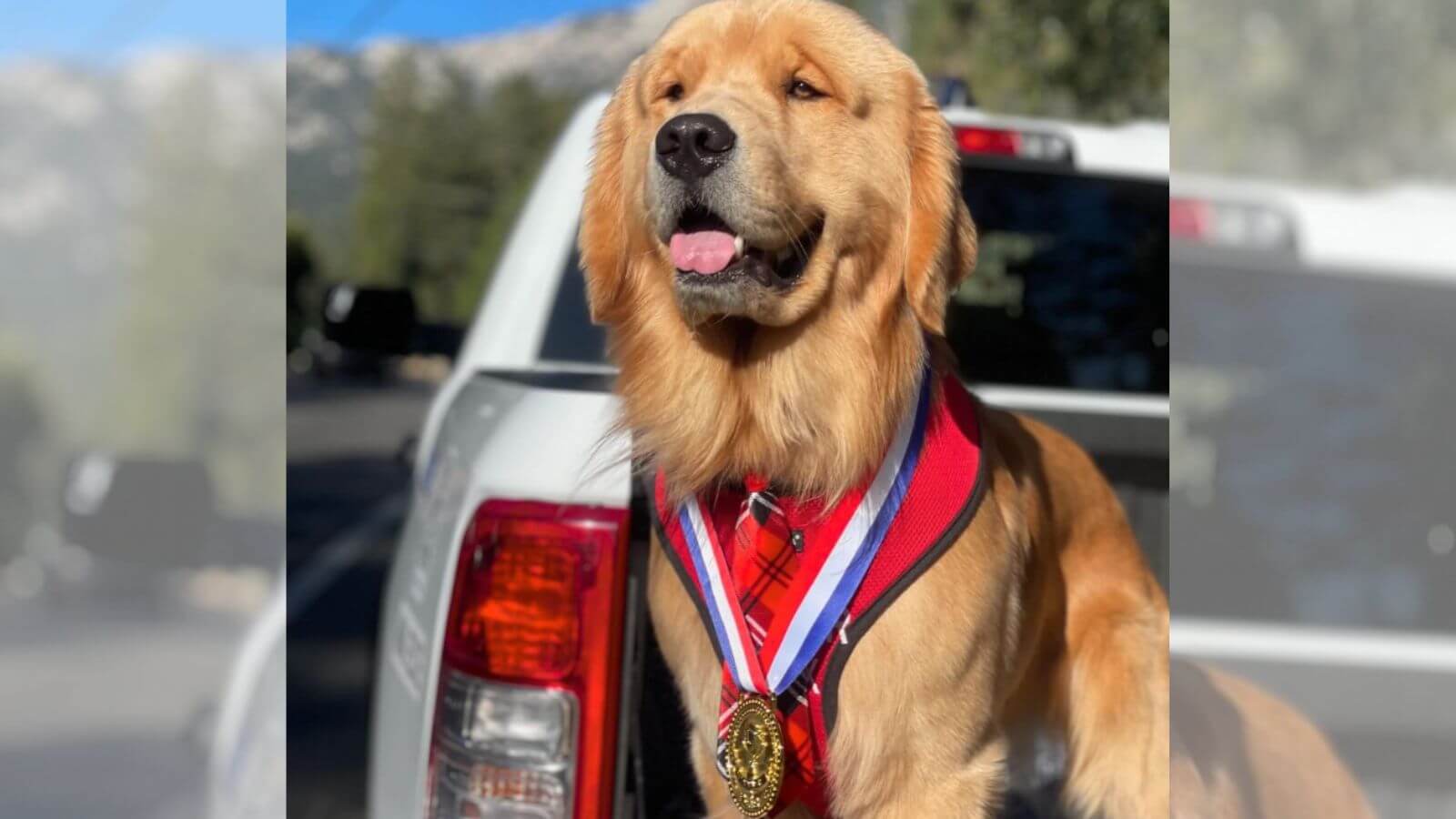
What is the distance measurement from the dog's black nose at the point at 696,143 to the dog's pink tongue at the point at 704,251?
0.11 m

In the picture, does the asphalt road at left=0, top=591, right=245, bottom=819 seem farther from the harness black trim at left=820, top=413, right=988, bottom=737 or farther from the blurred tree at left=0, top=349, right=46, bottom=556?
the harness black trim at left=820, top=413, right=988, bottom=737

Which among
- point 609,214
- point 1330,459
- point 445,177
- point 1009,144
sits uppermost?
point 445,177

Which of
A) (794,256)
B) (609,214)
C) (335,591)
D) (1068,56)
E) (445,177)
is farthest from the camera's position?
(445,177)

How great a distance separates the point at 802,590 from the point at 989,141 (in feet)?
4.73

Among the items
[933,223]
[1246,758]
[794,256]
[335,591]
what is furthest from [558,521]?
[335,591]

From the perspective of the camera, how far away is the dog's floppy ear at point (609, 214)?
2.64 m

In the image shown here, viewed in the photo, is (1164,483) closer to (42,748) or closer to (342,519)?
(42,748)

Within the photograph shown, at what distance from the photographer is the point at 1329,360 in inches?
50.1

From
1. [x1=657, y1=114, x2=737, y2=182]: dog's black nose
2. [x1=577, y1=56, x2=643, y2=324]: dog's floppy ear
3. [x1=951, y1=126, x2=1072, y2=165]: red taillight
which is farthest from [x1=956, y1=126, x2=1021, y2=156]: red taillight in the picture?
[x1=657, y1=114, x2=737, y2=182]: dog's black nose

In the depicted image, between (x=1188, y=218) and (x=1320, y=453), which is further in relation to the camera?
(x=1188, y=218)

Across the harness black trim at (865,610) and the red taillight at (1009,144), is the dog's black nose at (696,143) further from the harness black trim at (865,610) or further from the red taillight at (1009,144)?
the red taillight at (1009,144)

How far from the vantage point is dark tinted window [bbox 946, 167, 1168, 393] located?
A: 4160 mm

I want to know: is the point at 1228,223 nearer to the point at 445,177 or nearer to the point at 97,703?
the point at 97,703

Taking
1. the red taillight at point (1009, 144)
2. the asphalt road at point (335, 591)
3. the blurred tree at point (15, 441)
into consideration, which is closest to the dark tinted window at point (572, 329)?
the asphalt road at point (335, 591)
